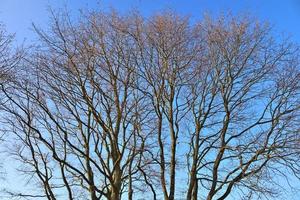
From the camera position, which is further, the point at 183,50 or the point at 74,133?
the point at 74,133

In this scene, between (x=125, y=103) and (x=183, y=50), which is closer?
(x=183, y=50)

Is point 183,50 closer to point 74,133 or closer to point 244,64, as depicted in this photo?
point 244,64

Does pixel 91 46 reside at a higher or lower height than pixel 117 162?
higher

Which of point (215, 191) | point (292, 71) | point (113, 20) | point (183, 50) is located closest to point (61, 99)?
point (113, 20)

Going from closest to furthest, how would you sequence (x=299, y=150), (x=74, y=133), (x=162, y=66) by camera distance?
1. (x=299, y=150)
2. (x=162, y=66)
3. (x=74, y=133)

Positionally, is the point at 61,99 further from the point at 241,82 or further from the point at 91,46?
the point at 241,82

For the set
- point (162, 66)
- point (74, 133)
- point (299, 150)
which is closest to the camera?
point (299, 150)

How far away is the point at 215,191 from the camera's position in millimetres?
13336

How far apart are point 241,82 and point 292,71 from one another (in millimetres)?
1611

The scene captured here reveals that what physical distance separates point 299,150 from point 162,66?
4.80 m

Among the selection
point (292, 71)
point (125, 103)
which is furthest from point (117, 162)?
point (292, 71)

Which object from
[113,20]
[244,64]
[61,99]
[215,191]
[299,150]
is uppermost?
[113,20]

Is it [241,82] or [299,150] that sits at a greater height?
[241,82]

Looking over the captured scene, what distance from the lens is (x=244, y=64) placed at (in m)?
14.2
